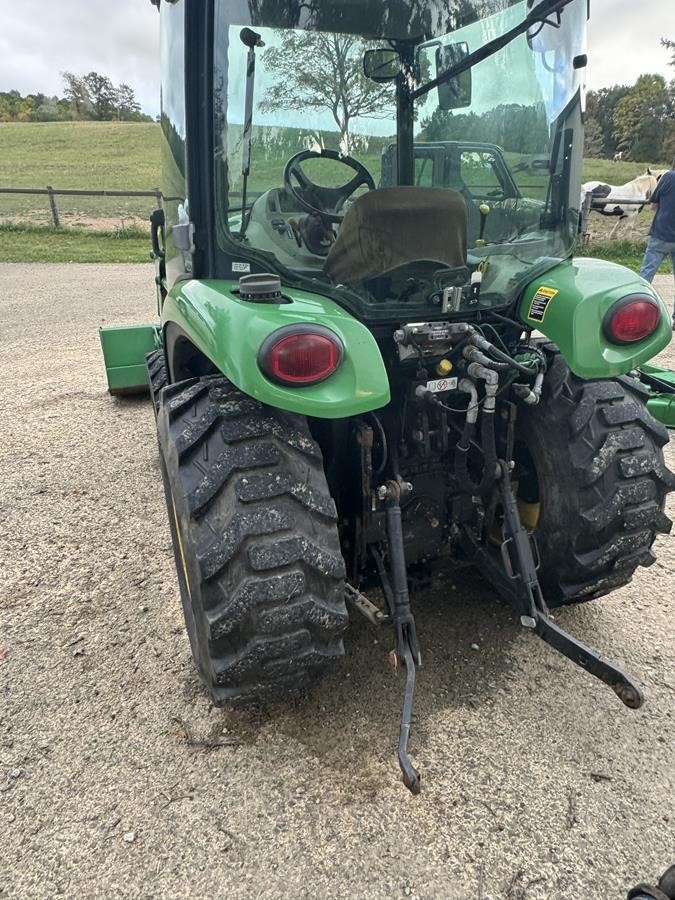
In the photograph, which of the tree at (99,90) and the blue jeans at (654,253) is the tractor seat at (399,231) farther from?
the tree at (99,90)

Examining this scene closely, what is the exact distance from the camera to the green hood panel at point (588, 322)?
7.14 feet

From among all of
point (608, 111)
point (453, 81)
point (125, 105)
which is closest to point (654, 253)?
point (453, 81)

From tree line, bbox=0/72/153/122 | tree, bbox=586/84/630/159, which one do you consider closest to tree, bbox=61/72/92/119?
tree line, bbox=0/72/153/122

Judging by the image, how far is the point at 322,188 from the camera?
249 centimetres

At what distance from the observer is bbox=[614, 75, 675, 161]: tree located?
128 feet

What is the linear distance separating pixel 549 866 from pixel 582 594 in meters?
1.01

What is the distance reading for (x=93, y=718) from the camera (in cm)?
225

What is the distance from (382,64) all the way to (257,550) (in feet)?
5.96

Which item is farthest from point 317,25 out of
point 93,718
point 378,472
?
point 93,718

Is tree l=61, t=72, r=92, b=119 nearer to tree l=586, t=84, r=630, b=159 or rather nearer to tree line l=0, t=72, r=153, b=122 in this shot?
tree line l=0, t=72, r=153, b=122

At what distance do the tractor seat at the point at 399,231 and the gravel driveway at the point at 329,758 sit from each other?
1.48m

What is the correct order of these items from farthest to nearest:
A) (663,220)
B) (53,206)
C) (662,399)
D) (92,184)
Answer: (92,184)
(53,206)
(663,220)
(662,399)

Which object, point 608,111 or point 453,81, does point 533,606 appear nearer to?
point 453,81

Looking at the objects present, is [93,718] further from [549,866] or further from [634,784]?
[634,784]
